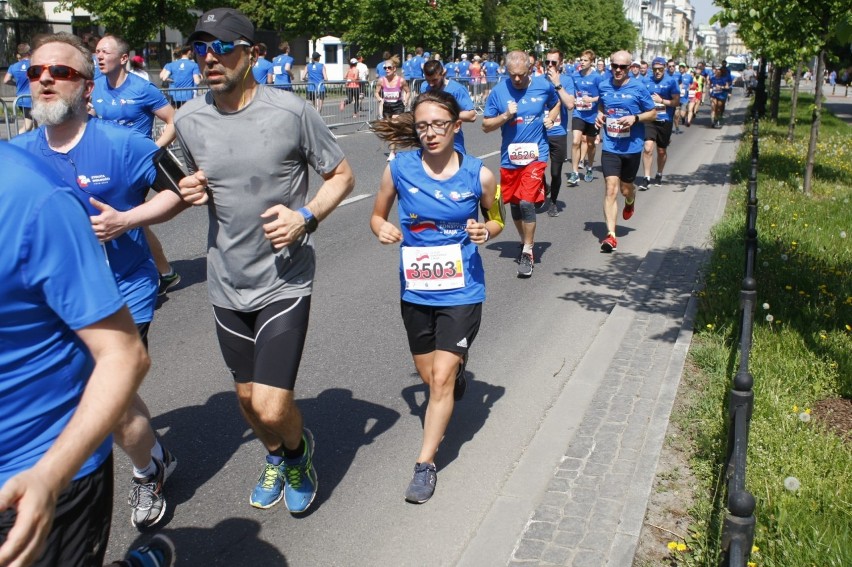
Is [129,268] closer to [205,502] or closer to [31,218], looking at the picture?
[205,502]

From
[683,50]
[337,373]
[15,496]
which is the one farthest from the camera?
[683,50]

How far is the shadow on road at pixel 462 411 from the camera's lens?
485cm

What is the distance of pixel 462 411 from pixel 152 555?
8.89ft

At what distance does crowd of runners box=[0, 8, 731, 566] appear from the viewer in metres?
1.96

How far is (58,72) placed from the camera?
3451mm

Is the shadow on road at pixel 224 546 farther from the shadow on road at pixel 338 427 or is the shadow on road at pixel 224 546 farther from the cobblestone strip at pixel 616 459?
the cobblestone strip at pixel 616 459

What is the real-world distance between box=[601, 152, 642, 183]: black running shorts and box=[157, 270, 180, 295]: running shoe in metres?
4.68

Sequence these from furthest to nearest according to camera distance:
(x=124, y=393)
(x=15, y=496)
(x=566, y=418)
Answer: (x=566, y=418) < (x=124, y=393) < (x=15, y=496)

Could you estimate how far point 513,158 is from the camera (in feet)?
29.8

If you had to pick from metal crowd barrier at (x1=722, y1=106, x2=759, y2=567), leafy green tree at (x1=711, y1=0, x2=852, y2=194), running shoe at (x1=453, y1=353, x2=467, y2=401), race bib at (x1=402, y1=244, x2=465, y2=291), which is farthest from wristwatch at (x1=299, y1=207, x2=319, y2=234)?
leafy green tree at (x1=711, y1=0, x2=852, y2=194)

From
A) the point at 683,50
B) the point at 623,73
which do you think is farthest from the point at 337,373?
the point at 683,50

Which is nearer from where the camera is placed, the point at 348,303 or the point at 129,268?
the point at 129,268

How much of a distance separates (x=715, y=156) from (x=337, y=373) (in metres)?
15.8

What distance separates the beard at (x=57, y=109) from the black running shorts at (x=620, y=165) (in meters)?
7.08
